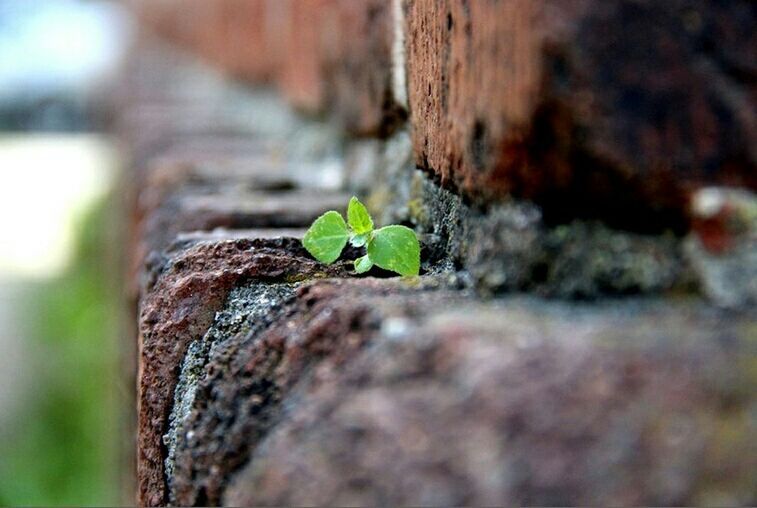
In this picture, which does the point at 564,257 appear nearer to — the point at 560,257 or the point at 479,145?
the point at 560,257

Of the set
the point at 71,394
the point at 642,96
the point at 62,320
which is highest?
the point at 642,96

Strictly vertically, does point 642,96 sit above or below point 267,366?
above

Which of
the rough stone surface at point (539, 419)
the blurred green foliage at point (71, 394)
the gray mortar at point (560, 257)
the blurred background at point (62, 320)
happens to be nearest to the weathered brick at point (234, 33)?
the blurred background at point (62, 320)

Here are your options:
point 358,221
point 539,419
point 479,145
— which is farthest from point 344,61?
point 539,419

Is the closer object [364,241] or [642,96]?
[642,96]

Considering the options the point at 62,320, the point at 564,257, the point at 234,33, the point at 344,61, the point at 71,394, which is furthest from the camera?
the point at 62,320

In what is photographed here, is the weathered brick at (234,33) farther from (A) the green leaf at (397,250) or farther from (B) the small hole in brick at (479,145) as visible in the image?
(B) the small hole in brick at (479,145)
